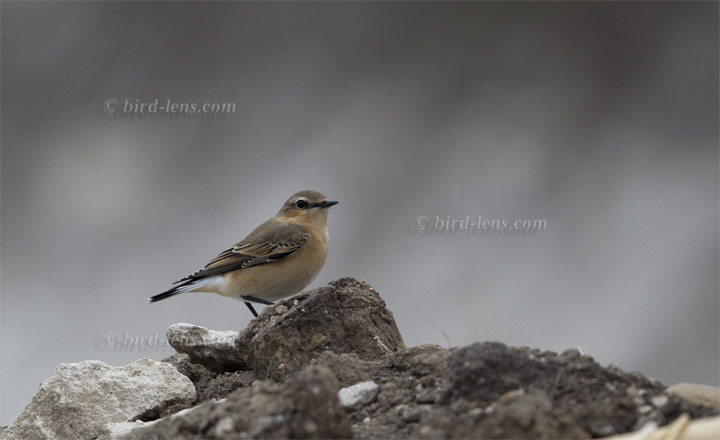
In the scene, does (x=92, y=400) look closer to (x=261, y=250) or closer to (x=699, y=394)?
(x=699, y=394)

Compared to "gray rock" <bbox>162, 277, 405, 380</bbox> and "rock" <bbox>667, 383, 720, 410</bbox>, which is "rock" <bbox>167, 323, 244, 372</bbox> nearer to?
"gray rock" <bbox>162, 277, 405, 380</bbox>

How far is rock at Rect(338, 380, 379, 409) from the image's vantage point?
10.8ft

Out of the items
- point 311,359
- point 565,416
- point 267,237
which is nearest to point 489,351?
point 565,416

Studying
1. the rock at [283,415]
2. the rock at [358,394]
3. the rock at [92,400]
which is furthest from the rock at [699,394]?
the rock at [92,400]

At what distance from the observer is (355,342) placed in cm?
434

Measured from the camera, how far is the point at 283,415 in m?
2.68

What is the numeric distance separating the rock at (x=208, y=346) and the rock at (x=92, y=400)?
460 mm

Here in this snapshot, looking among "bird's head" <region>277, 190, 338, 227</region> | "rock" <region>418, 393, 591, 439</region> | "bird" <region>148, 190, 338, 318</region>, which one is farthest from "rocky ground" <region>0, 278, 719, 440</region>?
"bird's head" <region>277, 190, 338, 227</region>

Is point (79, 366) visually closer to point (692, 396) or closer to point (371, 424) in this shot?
point (371, 424)

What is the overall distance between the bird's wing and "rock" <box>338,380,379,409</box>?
433 cm

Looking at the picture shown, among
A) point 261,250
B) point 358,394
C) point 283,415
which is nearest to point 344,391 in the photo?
point 358,394

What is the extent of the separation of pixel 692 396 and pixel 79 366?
3.31 m

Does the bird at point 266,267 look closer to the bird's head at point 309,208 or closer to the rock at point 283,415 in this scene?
the bird's head at point 309,208

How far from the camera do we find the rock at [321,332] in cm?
423
